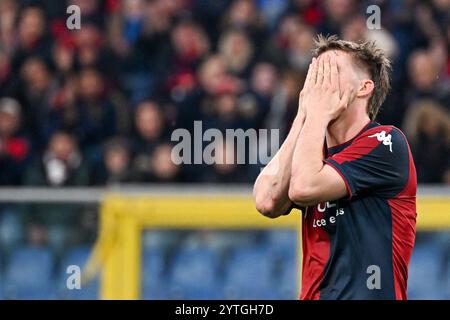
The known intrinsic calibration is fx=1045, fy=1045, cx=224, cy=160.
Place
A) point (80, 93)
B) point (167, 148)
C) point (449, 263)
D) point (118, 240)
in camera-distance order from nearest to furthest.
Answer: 1. point (449, 263)
2. point (118, 240)
3. point (167, 148)
4. point (80, 93)

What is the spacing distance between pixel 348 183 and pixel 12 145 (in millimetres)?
6220

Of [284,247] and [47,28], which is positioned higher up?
[47,28]

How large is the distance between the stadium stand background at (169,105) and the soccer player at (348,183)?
12.4ft

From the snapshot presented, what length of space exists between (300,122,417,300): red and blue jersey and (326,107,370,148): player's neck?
43mm

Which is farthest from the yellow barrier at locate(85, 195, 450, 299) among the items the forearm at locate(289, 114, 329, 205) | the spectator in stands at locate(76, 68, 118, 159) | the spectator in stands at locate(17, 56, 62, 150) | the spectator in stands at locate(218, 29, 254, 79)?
the forearm at locate(289, 114, 329, 205)

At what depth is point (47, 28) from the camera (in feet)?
35.3

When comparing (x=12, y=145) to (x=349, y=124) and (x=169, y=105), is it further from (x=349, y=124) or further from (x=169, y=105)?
(x=349, y=124)

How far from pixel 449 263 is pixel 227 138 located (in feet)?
6.84

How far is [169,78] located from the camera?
10250 mm

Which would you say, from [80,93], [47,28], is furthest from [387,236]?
[47,28]

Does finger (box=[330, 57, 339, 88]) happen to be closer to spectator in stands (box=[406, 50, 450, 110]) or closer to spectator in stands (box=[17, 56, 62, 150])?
spectator in stands (box=[406, 50, 450, 110])

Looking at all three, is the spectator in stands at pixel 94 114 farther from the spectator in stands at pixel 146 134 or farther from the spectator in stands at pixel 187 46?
the spectator in stands at pixel 187 46

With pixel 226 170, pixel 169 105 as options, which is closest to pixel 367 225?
pixel 226 170

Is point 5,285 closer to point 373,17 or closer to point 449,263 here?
point 449,263
